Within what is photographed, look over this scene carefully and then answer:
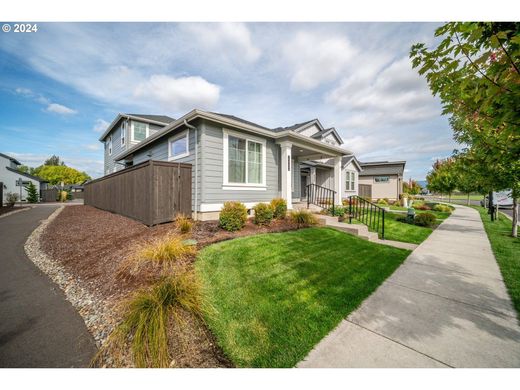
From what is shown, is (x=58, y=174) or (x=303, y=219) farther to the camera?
(x=58, y=174)

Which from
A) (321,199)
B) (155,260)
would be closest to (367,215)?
(321,199)

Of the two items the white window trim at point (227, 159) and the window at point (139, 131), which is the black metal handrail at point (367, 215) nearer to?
the white window trim at point (227, 159)

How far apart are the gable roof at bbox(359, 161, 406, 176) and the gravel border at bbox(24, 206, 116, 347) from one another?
26975mm

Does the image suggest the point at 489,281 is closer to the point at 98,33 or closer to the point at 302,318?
the point at 302,318

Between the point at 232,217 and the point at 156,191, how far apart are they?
252 cm

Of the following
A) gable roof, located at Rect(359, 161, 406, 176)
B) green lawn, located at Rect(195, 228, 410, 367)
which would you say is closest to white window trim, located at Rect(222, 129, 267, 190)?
green lawn, located at Rect(195, 228, 410, 367)

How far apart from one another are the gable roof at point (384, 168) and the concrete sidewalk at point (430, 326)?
23109mm

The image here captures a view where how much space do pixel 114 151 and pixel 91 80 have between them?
516 inches

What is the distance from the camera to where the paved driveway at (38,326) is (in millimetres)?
2078

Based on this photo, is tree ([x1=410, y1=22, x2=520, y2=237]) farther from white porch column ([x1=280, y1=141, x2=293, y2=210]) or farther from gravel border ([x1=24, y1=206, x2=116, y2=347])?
white porch column ([x1=280, y1=141, x2=293, y2=210])

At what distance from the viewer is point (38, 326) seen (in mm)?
2576

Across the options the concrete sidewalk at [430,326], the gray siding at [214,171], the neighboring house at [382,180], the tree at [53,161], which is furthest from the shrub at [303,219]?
the tree at [53,161]

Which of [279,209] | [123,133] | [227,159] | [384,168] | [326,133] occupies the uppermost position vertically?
[326,133]

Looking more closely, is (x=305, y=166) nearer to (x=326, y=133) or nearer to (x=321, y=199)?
(x=321, y=199)
